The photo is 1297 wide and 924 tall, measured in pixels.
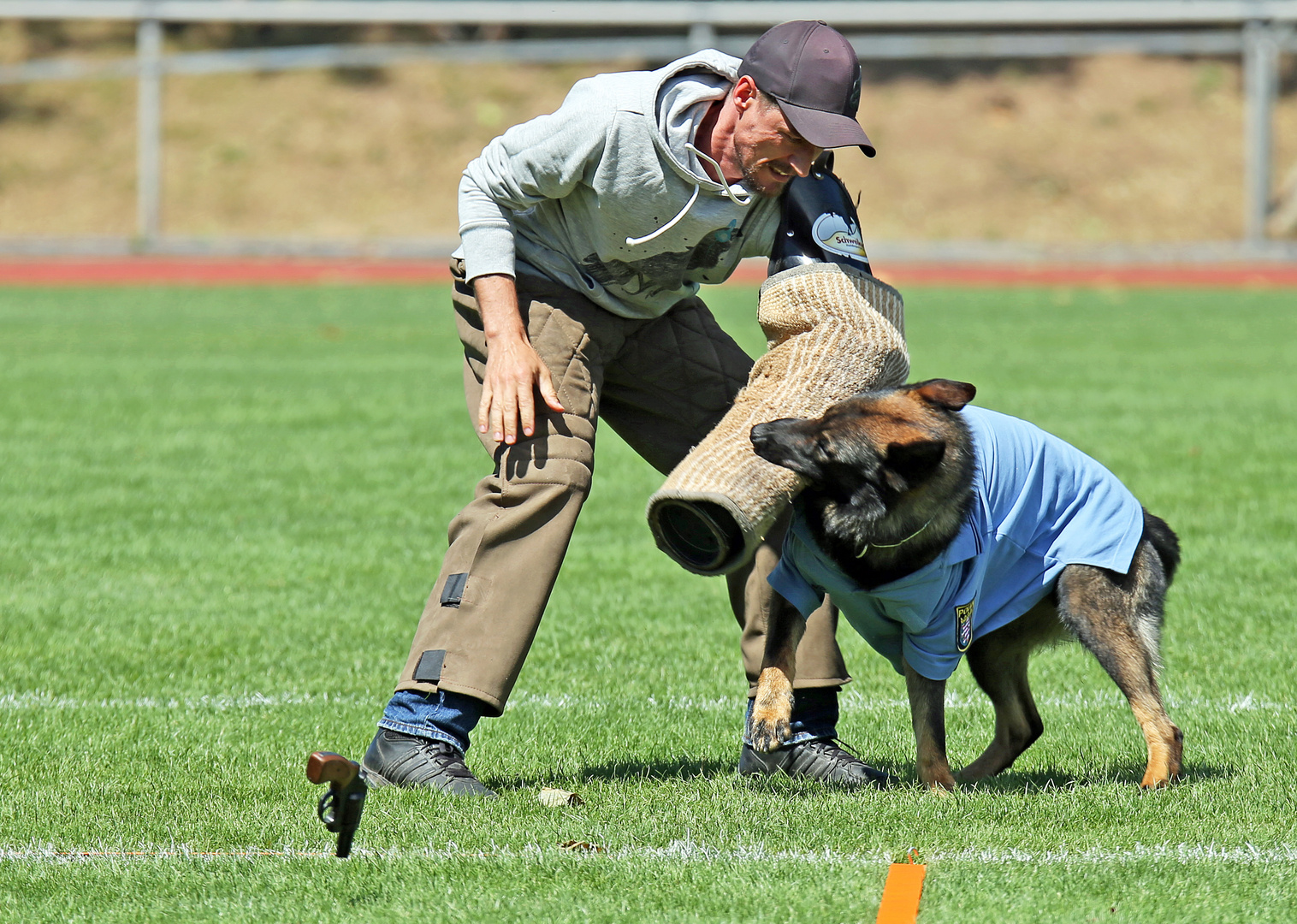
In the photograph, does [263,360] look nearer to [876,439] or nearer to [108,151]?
[876,439]

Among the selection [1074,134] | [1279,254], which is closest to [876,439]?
[1279,254]

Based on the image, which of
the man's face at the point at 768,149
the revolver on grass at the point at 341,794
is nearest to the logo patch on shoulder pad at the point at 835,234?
the man's face at the point at 768,149

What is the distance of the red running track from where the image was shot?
2547cm

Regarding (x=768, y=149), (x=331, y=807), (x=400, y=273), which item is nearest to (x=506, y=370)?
(x=768, y=149)

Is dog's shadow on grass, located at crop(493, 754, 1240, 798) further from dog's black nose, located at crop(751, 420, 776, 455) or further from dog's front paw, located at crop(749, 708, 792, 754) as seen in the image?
dog's black nose, located at crop(751, 420, 776, 455)

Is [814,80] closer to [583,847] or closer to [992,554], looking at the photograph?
[992,554]

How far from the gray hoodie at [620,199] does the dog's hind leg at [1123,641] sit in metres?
1.30

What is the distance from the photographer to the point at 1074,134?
3897cm

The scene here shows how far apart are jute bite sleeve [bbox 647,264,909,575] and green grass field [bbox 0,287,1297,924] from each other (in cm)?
71

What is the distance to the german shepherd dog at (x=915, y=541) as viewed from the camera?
4035 millimetres

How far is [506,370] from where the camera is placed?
13.4ft

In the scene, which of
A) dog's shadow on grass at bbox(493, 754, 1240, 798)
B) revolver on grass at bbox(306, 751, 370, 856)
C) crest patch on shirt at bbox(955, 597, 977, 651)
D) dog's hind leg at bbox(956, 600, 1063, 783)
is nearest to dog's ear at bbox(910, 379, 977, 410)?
crest patch on shirt at bbox(955, 597, 977, 651)

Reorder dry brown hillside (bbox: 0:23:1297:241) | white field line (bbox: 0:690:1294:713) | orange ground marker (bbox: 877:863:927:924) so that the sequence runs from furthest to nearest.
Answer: dry brown hillside (bbox: 0:23:1297:241)
white field line (bbox: 0:690:1294:713)
orange ground marker (bbox: 877:863:927:924)

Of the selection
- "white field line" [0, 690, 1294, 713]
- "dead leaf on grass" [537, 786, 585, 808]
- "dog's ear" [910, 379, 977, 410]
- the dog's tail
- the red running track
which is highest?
"dog's ear" [910, 379, 977, 410]
